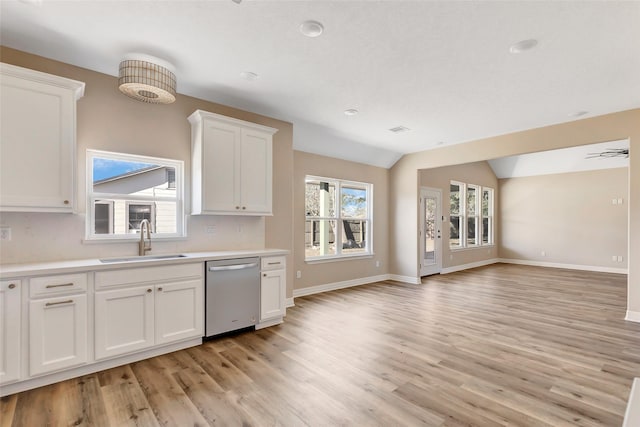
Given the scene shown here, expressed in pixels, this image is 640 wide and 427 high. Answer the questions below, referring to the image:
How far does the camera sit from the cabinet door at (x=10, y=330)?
2234 millimetres

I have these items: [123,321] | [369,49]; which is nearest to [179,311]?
[123,321]

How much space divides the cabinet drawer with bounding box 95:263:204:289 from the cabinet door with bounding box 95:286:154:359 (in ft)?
0.23

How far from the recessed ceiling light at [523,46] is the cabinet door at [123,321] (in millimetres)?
3834

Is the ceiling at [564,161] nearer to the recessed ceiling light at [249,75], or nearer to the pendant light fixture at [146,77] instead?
the recessed ceiling light at [249,75]

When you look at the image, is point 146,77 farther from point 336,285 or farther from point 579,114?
point 579,114

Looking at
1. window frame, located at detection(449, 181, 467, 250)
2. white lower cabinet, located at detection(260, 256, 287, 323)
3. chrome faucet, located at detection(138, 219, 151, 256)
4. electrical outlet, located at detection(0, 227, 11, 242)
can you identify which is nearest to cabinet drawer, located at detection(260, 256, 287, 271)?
white lower cabinet, located at detection(260, 256, 287, 323)

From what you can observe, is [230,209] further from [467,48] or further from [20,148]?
[467,48]

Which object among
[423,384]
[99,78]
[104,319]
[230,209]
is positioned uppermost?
[99,78]

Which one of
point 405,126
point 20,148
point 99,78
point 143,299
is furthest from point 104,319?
point 405,126

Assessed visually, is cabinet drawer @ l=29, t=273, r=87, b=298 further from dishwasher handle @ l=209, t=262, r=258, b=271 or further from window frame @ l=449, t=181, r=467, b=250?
window frame @ l=449, t=181, r=467, b=250

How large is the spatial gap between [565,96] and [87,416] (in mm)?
5417

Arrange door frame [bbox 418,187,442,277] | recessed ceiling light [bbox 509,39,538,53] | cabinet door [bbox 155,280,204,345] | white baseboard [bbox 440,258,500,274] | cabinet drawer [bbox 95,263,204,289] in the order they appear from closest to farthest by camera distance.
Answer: recessed ceiling light [bbox 509,39,538,53], cabinet drawer [bbox 95,263,204,289], cabinet door [bbox 155,280,204,345], door frame [bbox 418,187,442,277], white baseboard [bbox 440,258,500,274]

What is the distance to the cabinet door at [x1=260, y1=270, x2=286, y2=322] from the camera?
3717 mm

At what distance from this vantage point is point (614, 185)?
26.3 feet
